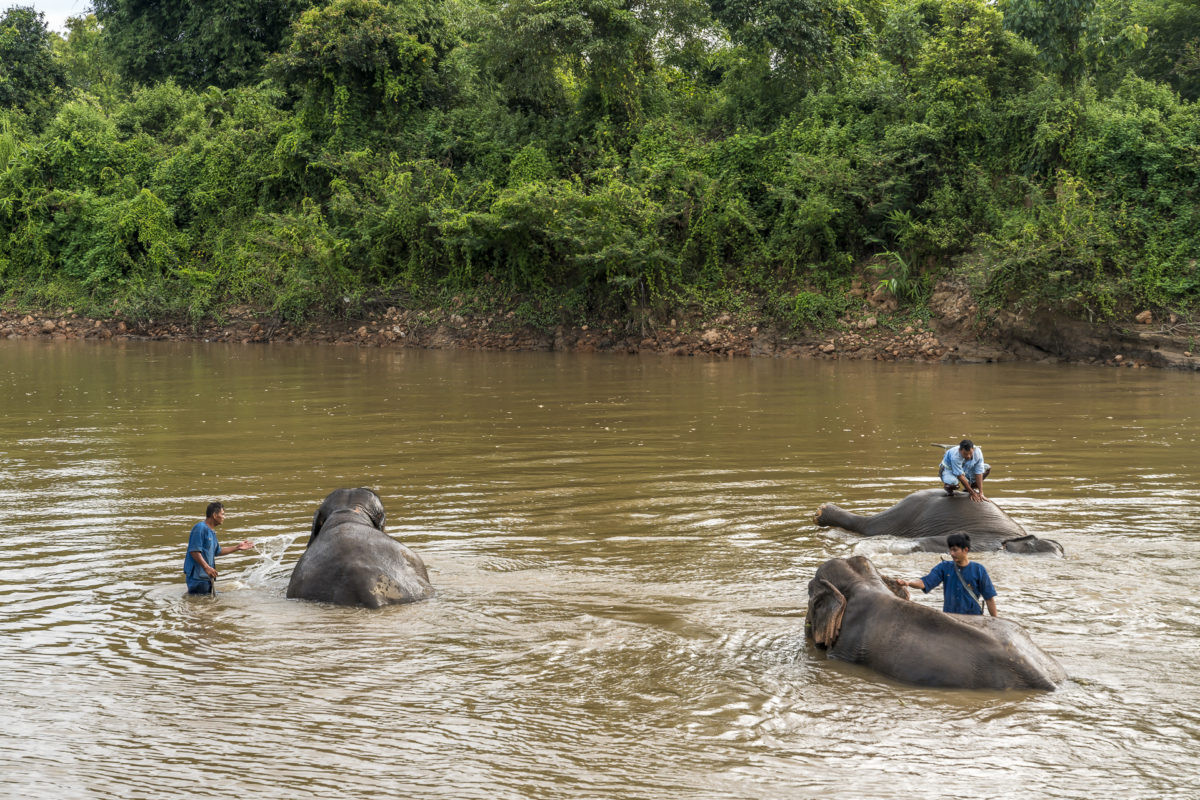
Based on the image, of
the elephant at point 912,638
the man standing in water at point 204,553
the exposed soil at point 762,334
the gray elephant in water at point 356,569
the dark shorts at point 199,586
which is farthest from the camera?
the exposed soil at point 762,334

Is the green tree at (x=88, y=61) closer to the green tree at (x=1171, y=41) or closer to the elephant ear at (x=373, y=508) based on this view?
the green tree at (x=1171, y=41)

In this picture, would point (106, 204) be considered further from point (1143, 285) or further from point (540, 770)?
point (540, 770)

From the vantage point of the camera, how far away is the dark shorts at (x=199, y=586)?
30.4 feet

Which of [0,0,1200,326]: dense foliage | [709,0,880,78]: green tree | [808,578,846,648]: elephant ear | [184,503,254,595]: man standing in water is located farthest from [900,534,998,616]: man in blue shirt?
[709,0,880,78]: green tree

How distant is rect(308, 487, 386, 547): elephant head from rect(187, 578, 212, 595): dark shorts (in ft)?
3.00

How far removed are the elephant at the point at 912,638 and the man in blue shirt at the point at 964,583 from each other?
287mm

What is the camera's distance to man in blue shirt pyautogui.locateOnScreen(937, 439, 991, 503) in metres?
11.1

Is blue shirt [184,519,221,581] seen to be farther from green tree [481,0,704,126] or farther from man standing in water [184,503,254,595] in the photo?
green tree [481,0,704,126]

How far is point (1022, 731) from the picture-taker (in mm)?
6410

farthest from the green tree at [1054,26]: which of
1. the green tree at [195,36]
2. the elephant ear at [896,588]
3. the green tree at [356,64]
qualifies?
the green tree at [195,36]

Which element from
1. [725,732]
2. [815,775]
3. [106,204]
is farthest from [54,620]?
[106,204]

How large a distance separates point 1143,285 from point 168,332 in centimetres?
2708

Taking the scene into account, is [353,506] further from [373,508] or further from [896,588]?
[896,588]

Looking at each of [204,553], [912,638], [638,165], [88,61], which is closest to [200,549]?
[204,553]
